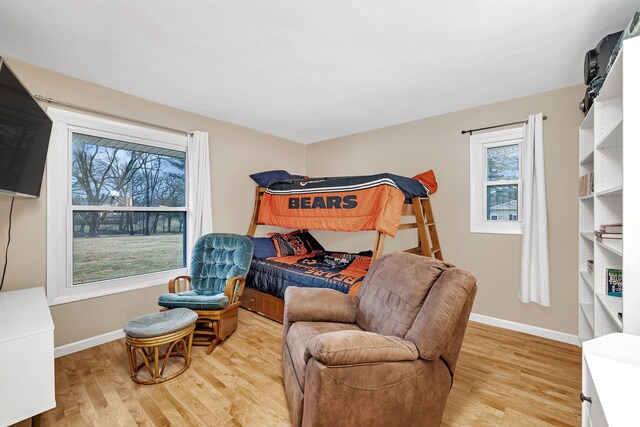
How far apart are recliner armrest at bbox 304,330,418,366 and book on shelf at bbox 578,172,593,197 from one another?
2183mm

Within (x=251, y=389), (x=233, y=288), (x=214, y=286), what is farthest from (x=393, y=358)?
(x=214, y=286)

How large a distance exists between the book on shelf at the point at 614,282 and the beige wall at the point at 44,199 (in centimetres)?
373

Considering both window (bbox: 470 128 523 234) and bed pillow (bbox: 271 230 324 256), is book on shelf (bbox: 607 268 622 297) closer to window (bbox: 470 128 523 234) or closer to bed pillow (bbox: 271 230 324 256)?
window (bbox: 470 128 523 234)

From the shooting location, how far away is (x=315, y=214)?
3.11 meters

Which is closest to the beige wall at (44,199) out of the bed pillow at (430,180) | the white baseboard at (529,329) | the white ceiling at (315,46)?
the white ceiling at (315,46)

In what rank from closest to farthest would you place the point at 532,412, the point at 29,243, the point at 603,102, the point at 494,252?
the point at 532,412 < the point at 603,102 < the point at 29,243 < the point at 494,252

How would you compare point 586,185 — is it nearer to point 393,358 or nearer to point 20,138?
point 393,358

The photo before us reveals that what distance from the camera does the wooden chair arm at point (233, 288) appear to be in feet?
8.58

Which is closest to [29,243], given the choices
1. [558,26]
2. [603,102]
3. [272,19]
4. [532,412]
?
[272,19]

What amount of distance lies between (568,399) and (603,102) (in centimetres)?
204

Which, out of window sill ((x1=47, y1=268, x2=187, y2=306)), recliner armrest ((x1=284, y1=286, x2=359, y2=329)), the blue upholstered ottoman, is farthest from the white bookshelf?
window sill ((x1=47, y1=268, x2=187, y2=306))

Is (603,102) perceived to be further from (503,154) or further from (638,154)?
(503,154)

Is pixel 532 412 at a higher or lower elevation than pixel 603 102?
lower

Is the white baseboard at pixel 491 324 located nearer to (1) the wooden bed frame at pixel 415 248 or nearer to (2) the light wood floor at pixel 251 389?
(2) the light wood floor at pixel 251 389
